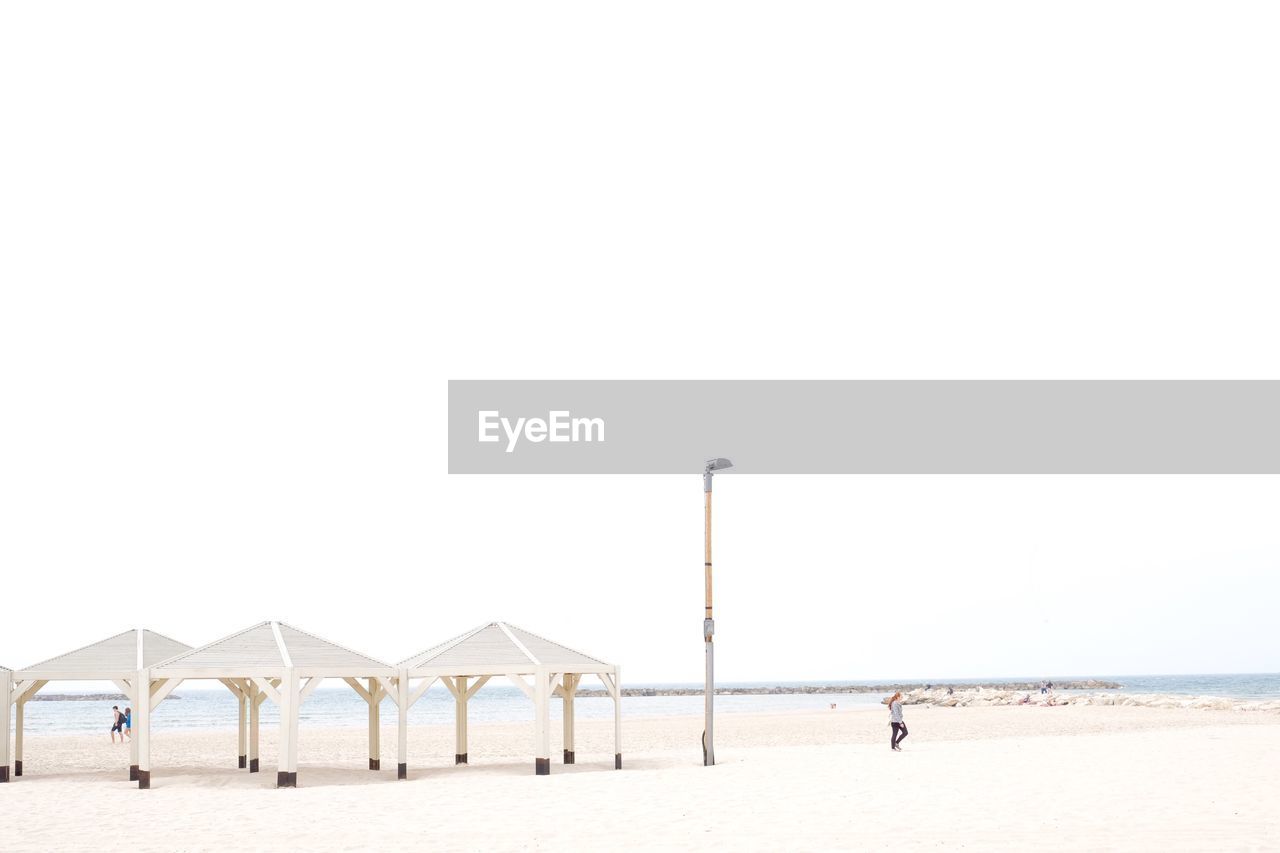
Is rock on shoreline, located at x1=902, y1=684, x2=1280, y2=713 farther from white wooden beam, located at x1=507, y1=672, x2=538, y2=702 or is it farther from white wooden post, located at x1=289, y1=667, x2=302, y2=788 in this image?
white wooden post, located at x1=289, y1=667, x2=302, y2=788

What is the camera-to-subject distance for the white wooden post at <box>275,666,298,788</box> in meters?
17.0

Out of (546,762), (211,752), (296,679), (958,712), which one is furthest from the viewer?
(958,712)

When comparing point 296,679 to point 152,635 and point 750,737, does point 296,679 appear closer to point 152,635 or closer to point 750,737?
point 152,635

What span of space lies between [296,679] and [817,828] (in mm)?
8658

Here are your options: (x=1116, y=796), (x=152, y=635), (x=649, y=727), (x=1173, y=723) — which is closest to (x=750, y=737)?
(x=649, y=727)

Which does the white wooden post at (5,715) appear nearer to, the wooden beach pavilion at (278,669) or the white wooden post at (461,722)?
the wooden beach pavilion at (278,669)

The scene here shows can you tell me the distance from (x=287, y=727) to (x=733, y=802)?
687 centimetres

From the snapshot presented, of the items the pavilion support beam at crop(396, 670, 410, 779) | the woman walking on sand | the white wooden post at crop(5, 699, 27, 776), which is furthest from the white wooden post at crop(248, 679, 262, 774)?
the woman walking on sand

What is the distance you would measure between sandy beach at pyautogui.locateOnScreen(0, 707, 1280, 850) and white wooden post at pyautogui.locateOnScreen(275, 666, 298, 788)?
0.39 metres

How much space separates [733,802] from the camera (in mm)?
13906

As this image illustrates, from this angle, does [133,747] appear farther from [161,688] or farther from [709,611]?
[709,611]

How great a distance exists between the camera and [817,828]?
38.8 feet

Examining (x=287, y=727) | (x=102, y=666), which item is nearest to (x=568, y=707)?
(x=287, y=727)

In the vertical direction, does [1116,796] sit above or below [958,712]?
above
